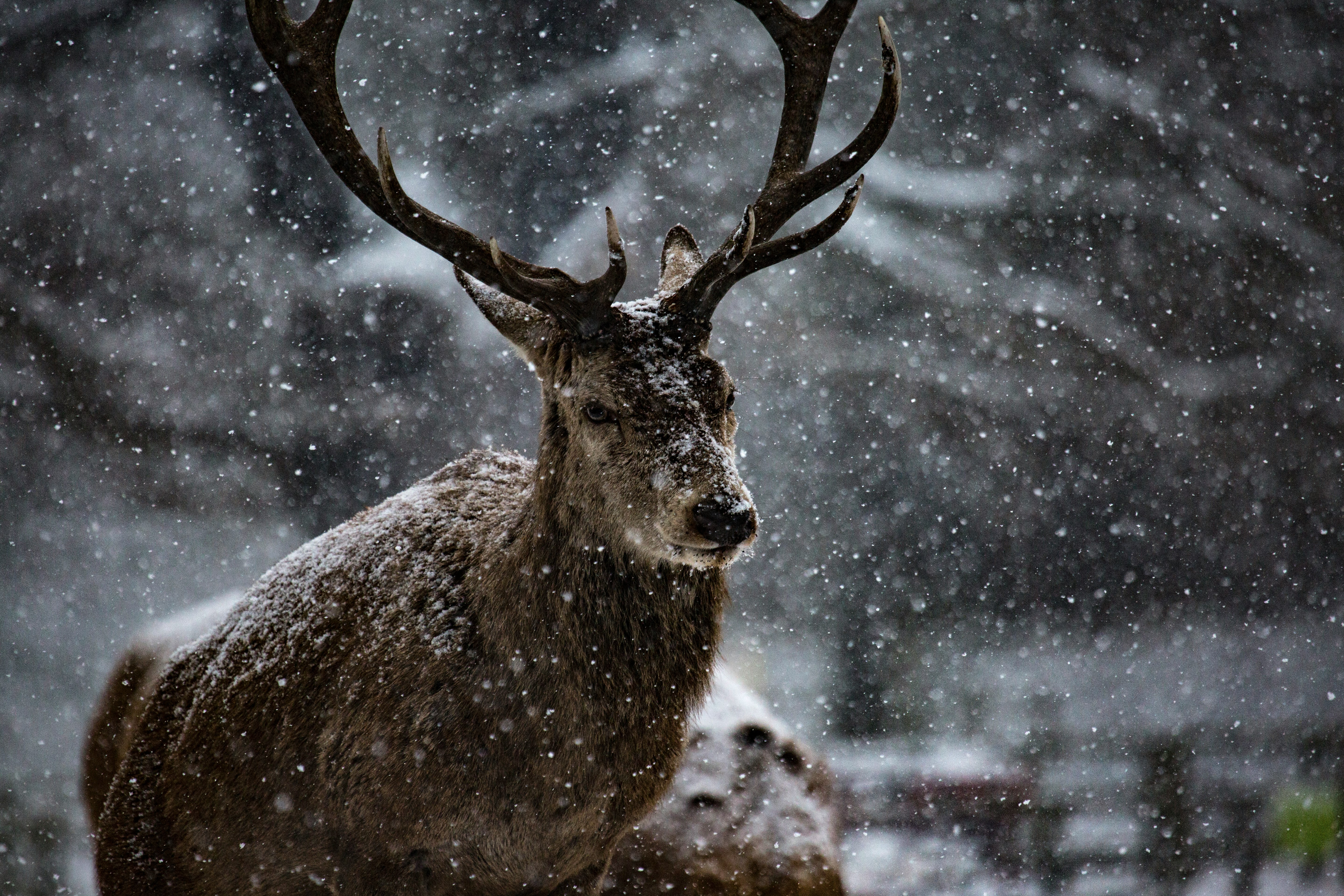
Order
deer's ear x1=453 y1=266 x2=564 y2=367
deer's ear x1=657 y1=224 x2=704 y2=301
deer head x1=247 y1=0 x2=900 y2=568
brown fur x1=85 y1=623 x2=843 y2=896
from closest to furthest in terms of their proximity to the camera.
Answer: deer head x1=247 y1=0 x2=900 y2=568 < deer's ear x1=453 y1=266 x2=564 y2=367 < deer's ear x1=657 y1=224 x2=704 y2=301 < brown fur x1=85 y1=623 x2=843 y2=896

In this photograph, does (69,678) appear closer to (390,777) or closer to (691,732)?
(691,732)

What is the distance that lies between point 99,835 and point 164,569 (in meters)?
2.93

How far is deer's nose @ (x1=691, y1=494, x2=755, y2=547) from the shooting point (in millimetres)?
1836

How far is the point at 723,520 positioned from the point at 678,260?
1.18m

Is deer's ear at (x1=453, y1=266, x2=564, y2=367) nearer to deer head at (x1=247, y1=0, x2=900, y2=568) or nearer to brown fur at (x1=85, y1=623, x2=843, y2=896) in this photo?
deer head at (x1=247, y1=0, x2=900, y2=568)

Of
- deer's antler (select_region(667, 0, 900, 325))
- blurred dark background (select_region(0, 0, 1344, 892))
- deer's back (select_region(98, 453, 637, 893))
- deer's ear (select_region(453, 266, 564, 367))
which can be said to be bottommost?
deer's back (select_region(98, 453, 637, 893))

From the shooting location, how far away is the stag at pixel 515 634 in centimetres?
209

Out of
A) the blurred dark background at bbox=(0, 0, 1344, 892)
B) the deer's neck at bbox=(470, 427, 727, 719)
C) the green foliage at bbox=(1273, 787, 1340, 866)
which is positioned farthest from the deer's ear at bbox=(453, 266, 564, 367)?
the green foliage at bbox=(1273, 787, 1340, 866)

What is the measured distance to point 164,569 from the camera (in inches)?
208

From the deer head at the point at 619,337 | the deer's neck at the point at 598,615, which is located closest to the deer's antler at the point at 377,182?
the deer head at the point at 619,337

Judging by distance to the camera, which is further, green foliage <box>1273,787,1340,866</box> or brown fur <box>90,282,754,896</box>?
green foliage <box>1273,787,1340,866</box>

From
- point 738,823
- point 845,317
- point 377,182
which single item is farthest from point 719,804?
point 845,317

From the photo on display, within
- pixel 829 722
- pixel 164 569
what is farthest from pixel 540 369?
pixel 829 722

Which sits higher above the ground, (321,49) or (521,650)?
(321,49)
